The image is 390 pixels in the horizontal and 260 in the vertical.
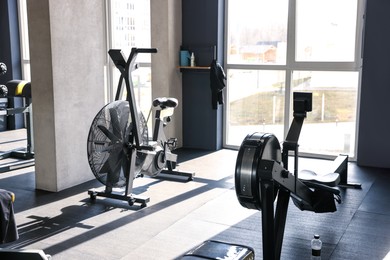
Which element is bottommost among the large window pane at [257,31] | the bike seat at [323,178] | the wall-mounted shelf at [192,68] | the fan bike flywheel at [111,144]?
the bike seat at [323,178]

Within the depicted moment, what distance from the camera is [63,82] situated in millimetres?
4824

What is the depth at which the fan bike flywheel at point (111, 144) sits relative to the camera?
13.9 feet

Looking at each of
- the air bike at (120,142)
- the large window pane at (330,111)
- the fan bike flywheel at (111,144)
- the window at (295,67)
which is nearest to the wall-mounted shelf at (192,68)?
the window at (295,67)

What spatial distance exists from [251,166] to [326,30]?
391cm

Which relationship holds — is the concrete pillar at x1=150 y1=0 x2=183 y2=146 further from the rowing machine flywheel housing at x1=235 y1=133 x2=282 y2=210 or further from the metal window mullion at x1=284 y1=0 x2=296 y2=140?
the rowing machine flywheel housing at x1=235 y1=133 x2=282 y2=210

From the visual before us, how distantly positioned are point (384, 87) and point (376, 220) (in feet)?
7.36

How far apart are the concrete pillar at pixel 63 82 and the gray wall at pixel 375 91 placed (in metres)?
3.26

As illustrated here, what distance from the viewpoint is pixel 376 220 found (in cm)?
404

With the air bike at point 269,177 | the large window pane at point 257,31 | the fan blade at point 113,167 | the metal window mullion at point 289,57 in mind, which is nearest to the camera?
the air bike at point 269,177

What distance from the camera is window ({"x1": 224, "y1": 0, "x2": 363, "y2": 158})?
611 centimetres

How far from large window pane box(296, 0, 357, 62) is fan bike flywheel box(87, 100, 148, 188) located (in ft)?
9.61

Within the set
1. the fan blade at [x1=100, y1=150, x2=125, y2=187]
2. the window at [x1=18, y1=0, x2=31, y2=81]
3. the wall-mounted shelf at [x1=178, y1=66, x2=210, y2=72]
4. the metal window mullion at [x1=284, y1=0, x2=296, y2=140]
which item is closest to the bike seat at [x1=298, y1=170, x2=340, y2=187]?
the fan blade at [x1=100, y1=150, x2=125, y2=187]

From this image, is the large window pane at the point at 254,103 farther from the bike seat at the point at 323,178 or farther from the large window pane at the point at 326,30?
the bike seat at the point at 323,178

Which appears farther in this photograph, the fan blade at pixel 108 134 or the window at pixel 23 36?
the window at pixel 23 36
